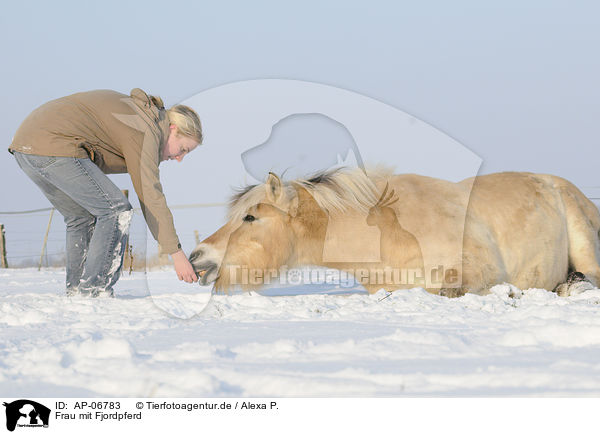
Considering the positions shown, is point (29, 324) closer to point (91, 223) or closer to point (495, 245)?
point (91, 223)

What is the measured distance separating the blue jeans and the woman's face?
548 millimetres

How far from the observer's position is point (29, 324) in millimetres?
3111

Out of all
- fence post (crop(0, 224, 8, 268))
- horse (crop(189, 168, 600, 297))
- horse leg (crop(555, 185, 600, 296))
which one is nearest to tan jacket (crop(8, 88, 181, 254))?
horse (crop(189, 168, 600, 297))

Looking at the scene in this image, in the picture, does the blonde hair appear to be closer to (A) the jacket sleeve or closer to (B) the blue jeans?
(A) the jacket sleeve

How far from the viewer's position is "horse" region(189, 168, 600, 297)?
4.11m

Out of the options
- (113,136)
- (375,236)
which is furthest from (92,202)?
(375,236)

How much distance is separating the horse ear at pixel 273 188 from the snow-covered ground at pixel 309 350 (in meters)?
0.90

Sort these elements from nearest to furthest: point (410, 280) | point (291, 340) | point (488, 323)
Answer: point (291, 340)
point (488, 323)
point (410, 280)

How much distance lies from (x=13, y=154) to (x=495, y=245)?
13.0 feet

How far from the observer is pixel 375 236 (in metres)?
4.28

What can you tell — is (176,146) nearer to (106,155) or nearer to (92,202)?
(106,155)

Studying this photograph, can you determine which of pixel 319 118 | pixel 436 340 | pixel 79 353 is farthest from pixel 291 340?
pixel 319 118
